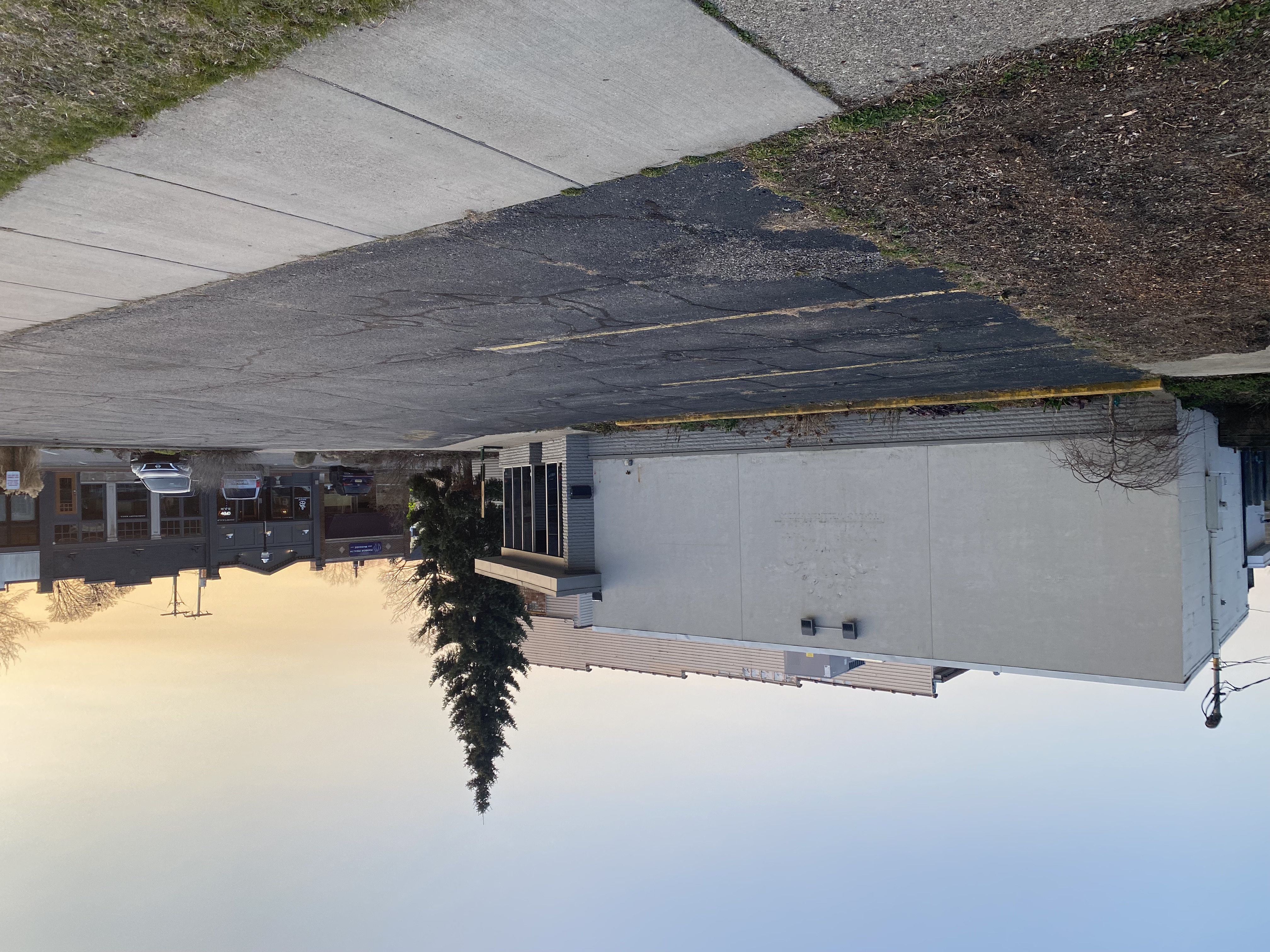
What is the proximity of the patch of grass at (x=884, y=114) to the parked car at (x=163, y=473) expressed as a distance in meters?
30.2

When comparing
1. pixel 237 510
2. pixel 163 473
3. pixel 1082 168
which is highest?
pixel 1082 168

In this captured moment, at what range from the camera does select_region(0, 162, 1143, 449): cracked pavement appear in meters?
5.63

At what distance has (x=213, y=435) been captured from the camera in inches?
737

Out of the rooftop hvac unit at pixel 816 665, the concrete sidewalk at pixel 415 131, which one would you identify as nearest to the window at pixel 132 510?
the rooftop hvac unit at pixel 816 665

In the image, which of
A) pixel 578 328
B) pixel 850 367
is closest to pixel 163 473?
pixel 578 328

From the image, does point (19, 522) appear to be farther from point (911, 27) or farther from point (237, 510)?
point (911, 27)

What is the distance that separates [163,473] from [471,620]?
42.3ft

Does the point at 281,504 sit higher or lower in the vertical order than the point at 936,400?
lower

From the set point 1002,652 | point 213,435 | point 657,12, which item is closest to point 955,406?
point 1002,652

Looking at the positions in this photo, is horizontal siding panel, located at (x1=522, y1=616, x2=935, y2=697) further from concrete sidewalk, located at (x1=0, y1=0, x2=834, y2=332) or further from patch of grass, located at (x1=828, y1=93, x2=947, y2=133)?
patch of grass, located at (x1=828, y1=93, x2=947, y2=133)

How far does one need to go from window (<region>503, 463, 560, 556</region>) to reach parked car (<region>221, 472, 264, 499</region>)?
15100 mm

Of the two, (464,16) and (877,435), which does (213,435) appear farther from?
(464,16)

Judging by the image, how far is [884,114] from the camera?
4.08 m

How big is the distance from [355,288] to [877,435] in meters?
9.55
